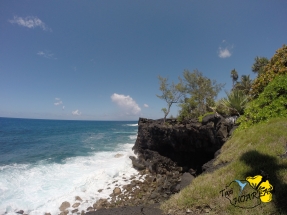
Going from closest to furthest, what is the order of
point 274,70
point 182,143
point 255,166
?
1. point 255,166
2. point 274,70
3. point 182,143

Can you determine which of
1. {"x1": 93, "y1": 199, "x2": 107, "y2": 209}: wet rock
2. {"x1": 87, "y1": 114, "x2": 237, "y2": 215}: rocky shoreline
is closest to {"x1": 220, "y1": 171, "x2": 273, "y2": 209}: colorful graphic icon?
{"x1": 87, "y1": 114, "x2": 237, "y2": 215}: rocky shoreline

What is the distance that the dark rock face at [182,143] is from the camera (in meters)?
13.3

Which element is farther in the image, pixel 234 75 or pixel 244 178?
pixel 234 75

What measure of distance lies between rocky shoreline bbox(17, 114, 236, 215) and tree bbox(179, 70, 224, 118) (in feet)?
20.1

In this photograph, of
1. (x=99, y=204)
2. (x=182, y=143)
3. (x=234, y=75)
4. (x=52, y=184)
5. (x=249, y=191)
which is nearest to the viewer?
(x=249, y=191)

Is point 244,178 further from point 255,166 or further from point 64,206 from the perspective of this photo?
point 64,206

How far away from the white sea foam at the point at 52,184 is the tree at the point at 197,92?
11603mm

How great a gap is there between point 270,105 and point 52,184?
16871mm

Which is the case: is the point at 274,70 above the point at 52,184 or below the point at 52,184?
above

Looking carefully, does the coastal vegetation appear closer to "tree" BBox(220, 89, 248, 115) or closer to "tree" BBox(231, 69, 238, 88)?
"tree" BBox(220, 89, 248, 115)

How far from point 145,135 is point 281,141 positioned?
48.2ft

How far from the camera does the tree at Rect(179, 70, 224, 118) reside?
895 inches

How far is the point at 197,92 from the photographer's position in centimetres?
2697

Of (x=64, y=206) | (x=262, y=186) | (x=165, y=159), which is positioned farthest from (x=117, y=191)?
(x=262, y=186)
